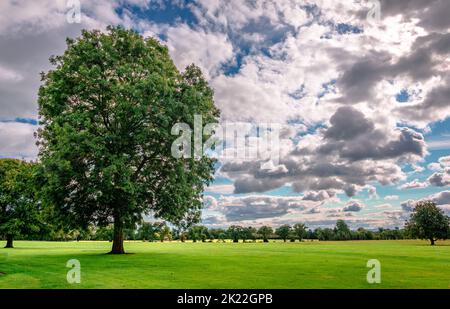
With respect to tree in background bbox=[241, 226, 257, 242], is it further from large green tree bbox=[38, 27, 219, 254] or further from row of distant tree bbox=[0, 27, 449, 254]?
large green tree bbox=[38, 27, 219, 254]

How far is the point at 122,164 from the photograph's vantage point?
35375 mm

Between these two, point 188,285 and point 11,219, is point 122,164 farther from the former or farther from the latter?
point 11,219

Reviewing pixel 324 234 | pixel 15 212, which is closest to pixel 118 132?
pixel 15 212

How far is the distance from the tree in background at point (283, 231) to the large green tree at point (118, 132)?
449 feet

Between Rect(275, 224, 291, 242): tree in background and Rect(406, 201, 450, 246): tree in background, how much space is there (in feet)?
228

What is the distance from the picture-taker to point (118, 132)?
129 ft

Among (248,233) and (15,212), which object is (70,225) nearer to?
(15,212)

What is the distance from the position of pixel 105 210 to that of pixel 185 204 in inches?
327

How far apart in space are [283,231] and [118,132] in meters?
147

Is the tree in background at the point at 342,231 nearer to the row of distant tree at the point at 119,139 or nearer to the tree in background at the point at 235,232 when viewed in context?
the tree in background at the point at 235,232

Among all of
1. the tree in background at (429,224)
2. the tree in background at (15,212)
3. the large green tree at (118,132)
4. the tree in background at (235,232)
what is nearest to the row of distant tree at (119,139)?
the large green tree at (118,132)

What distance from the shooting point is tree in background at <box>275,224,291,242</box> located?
17400cm

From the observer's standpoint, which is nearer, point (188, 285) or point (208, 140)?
point (188, 285)
